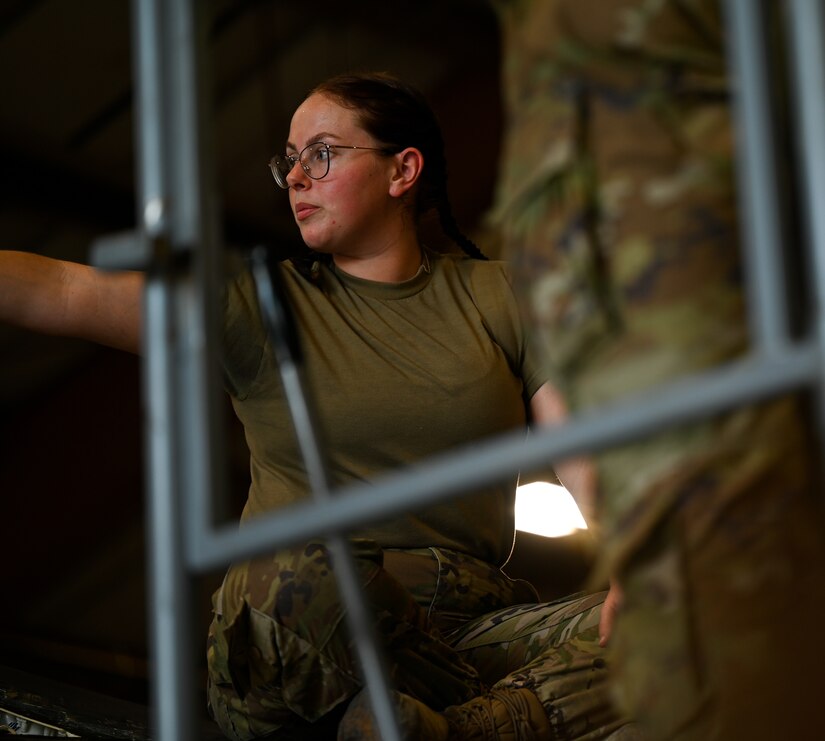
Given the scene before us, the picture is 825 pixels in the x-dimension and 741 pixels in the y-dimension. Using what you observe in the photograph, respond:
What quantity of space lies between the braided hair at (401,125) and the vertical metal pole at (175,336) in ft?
2.87

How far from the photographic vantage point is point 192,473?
99cm

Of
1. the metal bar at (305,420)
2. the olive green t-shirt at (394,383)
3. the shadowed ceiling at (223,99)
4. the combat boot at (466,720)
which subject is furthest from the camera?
the shadowed ceiling at (223,99)

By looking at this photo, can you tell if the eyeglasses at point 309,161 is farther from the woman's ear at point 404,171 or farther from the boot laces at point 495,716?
the boot laces at point 495,716

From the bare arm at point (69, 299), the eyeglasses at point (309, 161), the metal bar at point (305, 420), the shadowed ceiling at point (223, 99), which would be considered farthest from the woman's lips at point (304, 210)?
the shadowed ceiling at point (223, 99)

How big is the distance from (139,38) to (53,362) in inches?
235

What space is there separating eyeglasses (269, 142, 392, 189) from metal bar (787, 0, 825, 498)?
1.23 m

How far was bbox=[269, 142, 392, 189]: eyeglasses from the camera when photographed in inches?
77.7

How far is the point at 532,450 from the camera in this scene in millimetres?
832

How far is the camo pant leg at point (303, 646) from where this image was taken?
4.87 ft

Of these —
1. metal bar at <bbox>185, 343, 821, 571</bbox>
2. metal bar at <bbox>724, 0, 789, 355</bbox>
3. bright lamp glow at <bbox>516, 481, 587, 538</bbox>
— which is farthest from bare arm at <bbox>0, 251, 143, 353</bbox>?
bright lamp glow at <bbox>516, 481, 587, 538</bbox>

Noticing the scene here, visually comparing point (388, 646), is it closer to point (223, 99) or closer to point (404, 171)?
point (404, 171)

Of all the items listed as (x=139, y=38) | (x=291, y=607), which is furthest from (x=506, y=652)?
(x=139, y=38)

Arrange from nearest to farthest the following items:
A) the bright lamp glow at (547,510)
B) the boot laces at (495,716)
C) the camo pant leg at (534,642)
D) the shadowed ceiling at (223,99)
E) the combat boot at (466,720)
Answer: the combat boot at (466,720), the boot laces at (495,716), the camo pant leg at (534,642), the bright lamp glow at (547,510), the shadowed ceiling at (223,99)

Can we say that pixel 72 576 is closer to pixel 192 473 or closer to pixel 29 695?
pixel 29 695
